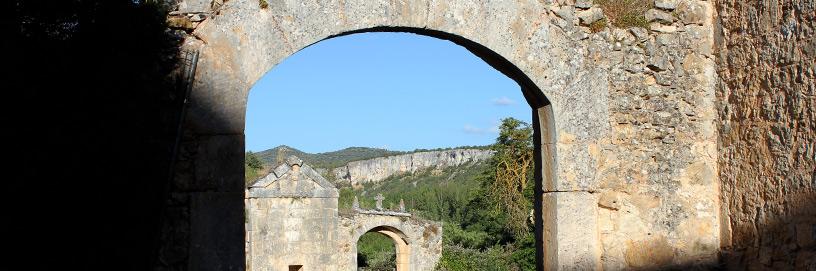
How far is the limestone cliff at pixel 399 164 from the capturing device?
243 feet

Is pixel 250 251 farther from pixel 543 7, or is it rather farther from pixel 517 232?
pixel 543 7

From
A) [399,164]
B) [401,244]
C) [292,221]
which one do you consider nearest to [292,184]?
[292,221]

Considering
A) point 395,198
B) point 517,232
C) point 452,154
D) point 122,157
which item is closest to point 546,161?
point 122,157

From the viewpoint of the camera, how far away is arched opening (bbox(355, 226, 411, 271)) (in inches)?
913

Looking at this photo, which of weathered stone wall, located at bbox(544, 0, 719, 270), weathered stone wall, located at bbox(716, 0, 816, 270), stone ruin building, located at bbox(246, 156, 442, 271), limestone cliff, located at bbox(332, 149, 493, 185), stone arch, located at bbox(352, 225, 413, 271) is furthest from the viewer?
limestone cliff, located at bbox(332, 149, 493, 185)

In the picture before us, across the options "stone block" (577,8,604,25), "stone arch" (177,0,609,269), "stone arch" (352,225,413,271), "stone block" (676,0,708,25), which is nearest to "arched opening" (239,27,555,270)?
"stone arch" (177,0,609,269)

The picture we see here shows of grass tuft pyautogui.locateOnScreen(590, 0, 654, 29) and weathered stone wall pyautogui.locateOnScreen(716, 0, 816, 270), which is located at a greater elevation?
grass tuft pyautogui.locateOnScreen(590, 0, 654, 29)

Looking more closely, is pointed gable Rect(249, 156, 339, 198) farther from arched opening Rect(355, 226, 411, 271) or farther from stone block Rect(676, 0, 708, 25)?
stone block Rect(676, 0, 708, 25)

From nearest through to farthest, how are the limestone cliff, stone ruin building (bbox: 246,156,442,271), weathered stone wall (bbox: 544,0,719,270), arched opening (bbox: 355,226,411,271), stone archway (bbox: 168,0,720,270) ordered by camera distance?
stone archway (bbox: 168,0,720,270), weathered stone wall (bbox: 544,0,719,270), stone ruin building (bbox: 246,156,442,271), arched opening (bbox: 355,226,411,271), the limestone cliff

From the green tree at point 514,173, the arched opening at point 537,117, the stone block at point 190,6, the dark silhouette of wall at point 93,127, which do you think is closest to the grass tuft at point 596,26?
the arched opening at point 537,117

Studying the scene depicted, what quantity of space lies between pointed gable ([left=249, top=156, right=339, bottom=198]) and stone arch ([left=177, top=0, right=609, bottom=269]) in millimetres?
12879

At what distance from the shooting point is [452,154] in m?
76.1

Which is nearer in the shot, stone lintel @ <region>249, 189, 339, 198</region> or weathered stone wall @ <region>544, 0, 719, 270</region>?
weathered stone wall @ <region>544, 0, 719, 270</region>

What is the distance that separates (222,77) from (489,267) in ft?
67.3
